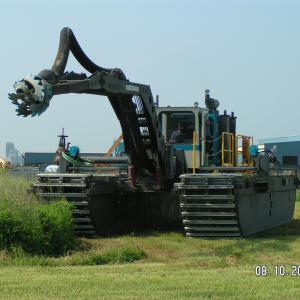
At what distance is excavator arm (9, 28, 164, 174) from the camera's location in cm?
1105

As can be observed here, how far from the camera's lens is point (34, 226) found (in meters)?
12.4

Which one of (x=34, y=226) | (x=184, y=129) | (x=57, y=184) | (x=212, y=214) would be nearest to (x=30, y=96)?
(x=34, y=226)

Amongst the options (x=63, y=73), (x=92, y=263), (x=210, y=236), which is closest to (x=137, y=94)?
(x=63, y=73)

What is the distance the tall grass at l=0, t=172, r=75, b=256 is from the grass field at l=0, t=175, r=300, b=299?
0.95 feet

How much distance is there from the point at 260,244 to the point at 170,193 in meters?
3.05

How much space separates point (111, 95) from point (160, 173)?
2.50 metres

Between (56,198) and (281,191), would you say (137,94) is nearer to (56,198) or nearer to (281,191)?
(56,198)

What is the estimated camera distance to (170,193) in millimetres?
16344

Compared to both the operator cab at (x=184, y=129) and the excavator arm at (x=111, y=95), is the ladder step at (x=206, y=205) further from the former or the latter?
the operator cab at (x=184, y=129)

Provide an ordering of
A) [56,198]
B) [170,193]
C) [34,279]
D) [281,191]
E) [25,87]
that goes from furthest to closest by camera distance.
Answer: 1. [281,191]
2. [170,193]
3. [56,198]
4. [25,87]
5. [34,279]

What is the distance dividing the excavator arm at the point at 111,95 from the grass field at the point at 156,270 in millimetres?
1857

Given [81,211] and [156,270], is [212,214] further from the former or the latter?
[156,270]

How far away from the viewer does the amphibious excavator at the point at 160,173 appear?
1421 centimetres

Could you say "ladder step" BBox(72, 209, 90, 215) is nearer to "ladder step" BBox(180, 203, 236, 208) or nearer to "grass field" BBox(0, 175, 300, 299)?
"grass field" BBox(0, 175, 300, 299)
